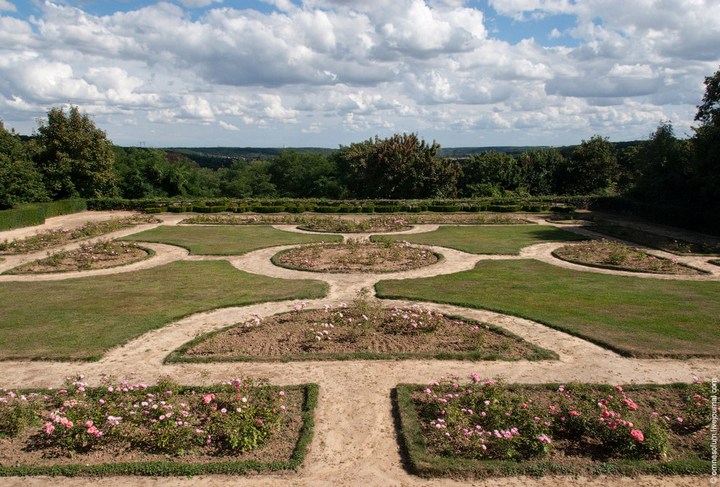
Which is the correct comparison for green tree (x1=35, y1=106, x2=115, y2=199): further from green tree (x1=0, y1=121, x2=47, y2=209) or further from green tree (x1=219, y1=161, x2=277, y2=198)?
green tree (x1=219, y1=161, x2=277, y2=198)

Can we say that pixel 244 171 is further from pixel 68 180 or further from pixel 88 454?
pixel 88 454

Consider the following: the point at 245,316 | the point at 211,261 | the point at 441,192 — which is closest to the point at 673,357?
the point at 245,316

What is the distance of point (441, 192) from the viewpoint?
46.8 meters

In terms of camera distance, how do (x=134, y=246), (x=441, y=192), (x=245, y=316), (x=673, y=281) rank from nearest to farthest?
1. (x=245, y=316)
2. (x=673, y=281)
3. (x=134, y=246)
4. (x=441, y=192)

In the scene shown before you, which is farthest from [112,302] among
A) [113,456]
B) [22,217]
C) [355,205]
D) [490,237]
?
[355,205]

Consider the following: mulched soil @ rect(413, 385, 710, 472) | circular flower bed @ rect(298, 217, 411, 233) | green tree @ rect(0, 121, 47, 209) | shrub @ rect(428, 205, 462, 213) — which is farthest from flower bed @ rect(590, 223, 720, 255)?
green tree @ rect(0, 121, 47, 209)

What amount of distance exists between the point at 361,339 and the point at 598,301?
6.99 m

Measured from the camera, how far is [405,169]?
1802 inches

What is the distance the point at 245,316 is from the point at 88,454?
589 cm

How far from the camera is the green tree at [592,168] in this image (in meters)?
53.0

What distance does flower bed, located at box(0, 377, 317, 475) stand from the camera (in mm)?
6422

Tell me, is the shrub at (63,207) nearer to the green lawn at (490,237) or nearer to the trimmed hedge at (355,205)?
the trimmed hedge at (355,205)

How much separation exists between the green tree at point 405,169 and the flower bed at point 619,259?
85.4 feet

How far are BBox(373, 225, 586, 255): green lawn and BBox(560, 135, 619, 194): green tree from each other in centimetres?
2927
